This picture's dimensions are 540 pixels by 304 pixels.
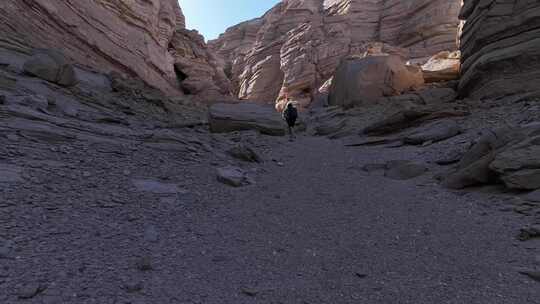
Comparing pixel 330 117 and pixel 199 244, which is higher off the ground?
pixel 330 117

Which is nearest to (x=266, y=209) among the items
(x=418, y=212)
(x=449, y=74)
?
(x=418, y=212)

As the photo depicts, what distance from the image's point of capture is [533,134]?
6.98 meters

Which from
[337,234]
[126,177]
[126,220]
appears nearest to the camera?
[126,220]

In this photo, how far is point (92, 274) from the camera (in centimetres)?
311

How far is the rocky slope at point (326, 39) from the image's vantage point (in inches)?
1729

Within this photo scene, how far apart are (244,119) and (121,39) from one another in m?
13.0

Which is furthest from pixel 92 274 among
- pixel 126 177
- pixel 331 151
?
pixel 331 151

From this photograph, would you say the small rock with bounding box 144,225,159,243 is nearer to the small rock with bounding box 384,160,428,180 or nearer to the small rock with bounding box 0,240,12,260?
the small rock with bounding box 0,240,12,260

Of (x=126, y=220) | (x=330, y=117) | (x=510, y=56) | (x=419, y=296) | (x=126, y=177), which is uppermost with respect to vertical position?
(x=510, y=56)

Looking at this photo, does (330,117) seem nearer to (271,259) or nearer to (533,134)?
(533,134)

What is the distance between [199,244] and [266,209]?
1955mm

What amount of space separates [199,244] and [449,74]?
26.9 m

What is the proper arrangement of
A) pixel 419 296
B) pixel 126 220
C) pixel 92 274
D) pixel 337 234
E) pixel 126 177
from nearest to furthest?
1. pixel 92 274
2. pixel 419 296
3. pixel 126 220
4. pixel 337 234
5. pixel 126 177

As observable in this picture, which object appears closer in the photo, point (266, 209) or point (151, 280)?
point (151, 280)
